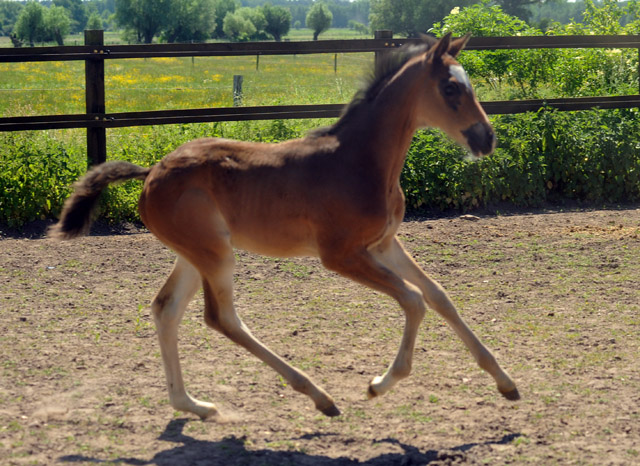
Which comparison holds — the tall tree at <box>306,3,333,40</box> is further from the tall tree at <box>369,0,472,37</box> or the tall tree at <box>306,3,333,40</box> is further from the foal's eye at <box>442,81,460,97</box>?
the foal's eye at <box>442,81,460,97</box>

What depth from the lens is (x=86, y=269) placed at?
6.80 metres

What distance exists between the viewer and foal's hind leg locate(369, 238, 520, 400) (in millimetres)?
3930

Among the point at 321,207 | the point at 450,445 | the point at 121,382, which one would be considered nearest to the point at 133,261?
the point at 121,382

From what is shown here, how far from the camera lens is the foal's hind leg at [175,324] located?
13.1ft

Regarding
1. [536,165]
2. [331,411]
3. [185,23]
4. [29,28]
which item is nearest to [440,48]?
[331,411]

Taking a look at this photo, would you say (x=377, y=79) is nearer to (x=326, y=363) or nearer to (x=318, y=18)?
(x=326, y=363)

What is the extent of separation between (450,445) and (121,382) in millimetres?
1838

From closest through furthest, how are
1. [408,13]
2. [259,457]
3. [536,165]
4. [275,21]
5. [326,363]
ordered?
[259,457]
[326,363]
[536,165]
[408,13]
[275,21]

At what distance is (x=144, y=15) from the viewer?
332 feet

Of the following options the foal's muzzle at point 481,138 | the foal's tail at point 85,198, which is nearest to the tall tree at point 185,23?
the foal's tail at point 85,198

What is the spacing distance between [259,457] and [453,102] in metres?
1.91

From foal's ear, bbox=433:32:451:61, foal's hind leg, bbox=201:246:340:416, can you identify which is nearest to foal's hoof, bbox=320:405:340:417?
foal's hind leg, bbox=201:246:340:416

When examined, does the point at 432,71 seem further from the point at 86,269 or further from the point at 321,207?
the point at 86,269

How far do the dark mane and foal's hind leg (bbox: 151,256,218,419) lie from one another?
986 mm
